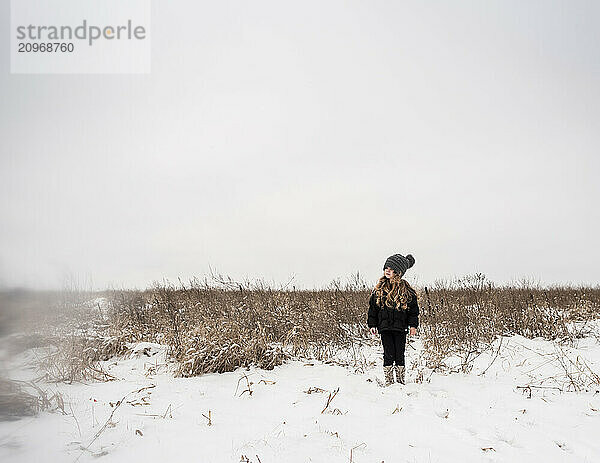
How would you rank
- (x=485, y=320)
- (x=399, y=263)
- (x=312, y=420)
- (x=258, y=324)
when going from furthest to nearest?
1. (x=485, y=320)
2. (x=258, y=324)
3. (x=399, y=263)
4. (x=312, y=420)

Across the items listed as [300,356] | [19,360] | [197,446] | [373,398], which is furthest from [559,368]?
[19,360]

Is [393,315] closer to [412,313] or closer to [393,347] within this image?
[412,313]

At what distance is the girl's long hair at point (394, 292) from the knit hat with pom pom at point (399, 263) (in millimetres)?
102

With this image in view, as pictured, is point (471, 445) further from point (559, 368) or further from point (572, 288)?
point (572, 288)

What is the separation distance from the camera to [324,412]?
433 cm

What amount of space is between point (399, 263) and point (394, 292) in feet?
1.51

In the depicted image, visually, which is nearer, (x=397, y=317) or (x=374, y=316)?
(x=397, y=317)

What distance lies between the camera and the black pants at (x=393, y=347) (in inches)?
231

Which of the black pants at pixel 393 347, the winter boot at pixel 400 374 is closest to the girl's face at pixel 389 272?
the black pants at pixel 393 347

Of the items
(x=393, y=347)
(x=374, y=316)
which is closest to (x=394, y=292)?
(x=374, y=316)

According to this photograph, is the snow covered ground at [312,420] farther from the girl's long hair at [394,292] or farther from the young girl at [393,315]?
the girl's long hair at [394,292]

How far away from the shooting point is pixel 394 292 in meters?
5.92

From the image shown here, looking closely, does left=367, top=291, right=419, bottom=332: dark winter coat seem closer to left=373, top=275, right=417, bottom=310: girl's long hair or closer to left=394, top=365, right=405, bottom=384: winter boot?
left=373, top=275, right=417, bottom=310: girl's long hair

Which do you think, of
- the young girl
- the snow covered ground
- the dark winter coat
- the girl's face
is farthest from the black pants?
the girl's face
